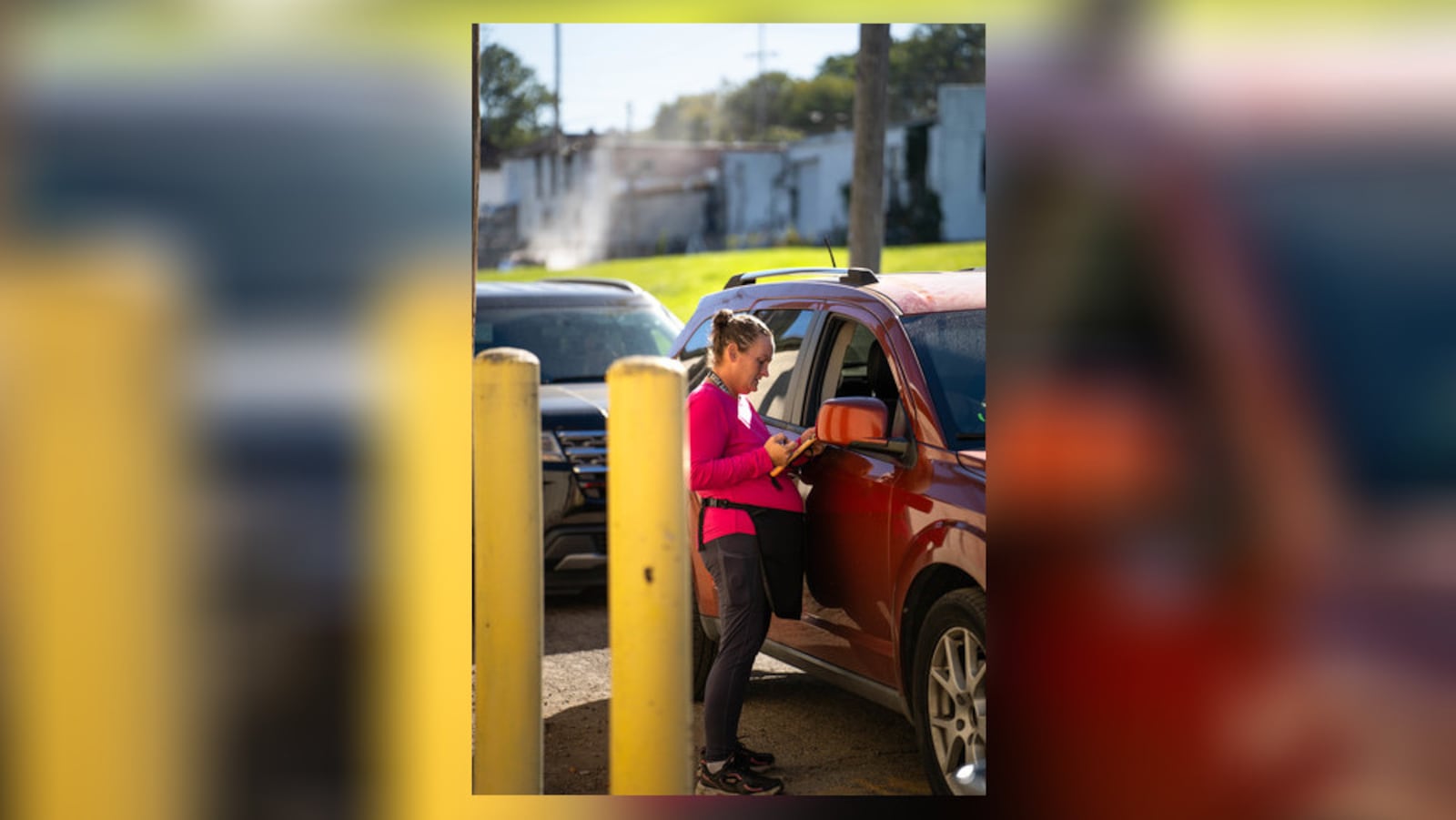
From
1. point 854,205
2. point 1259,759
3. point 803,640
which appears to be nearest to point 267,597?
point 803,640

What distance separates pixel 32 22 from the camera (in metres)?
4.39

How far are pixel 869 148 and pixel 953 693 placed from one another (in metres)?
1.89

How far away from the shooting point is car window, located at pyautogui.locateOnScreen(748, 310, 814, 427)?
5.06m

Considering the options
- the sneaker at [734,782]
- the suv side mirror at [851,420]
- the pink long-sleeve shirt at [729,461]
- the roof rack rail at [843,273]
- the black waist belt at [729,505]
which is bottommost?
the sneaker at [734,782]

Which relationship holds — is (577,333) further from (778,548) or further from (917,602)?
(917,602)

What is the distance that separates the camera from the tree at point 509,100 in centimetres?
481

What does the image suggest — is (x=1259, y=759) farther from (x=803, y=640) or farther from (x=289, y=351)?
(x=289, y=351)

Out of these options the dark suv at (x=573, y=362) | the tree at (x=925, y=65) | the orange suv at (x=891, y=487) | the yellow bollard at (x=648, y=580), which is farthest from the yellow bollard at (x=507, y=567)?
the tree at (x=925, y=65)

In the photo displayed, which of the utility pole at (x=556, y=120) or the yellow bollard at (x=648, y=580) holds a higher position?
the utility pole at (x=556, y=120)

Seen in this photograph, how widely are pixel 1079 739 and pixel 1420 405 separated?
139 cm

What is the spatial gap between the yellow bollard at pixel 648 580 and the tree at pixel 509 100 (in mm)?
1249

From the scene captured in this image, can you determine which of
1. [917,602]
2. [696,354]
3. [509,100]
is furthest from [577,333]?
[917,602]

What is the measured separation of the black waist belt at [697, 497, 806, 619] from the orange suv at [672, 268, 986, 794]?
0.04m

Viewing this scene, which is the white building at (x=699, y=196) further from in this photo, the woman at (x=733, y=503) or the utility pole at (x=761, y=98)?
the woman at (x=733, y=503)
